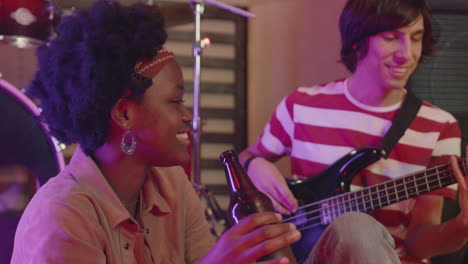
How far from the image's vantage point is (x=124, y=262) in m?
1.40

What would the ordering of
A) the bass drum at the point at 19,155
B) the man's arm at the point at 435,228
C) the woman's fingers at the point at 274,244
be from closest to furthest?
the woman's fingers at the point at 274,244 → the man's arm at the point at 435,228 → the bass drum at the point at 19,155

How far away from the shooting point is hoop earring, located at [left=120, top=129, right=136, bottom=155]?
1477 millimetres

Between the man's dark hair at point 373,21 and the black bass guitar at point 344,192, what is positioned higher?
the man's dark hair at point 373,21

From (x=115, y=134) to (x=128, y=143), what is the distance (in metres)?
0.05

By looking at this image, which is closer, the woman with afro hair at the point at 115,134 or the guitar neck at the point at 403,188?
the woman with afro hair at the point at 115,134

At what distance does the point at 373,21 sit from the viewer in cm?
229

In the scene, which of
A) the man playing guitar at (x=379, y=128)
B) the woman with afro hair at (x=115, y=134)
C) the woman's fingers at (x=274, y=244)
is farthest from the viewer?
the man playing guitar at (x=379, y=128)

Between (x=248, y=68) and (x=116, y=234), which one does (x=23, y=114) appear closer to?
(x=116, y=234)

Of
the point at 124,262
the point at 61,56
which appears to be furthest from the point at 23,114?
the point at 124,262

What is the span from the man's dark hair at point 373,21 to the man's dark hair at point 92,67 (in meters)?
1.12

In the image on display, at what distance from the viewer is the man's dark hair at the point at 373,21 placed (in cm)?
222

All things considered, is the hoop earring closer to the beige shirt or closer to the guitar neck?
the beige shirt

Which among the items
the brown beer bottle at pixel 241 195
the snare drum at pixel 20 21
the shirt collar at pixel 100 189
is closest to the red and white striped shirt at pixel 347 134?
the shirt collar at pixel 100 189

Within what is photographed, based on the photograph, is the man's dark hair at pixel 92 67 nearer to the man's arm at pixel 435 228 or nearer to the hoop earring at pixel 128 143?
the hoop earring at pixel 128 143
